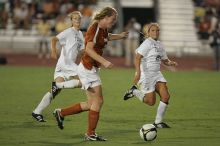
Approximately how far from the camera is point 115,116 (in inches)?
591

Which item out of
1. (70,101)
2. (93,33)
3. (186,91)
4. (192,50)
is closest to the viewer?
(93,33)

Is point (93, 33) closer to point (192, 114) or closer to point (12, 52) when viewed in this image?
point (192, 114)

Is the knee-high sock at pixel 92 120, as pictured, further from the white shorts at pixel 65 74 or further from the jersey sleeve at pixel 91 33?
the white shorts at pixel 65 74

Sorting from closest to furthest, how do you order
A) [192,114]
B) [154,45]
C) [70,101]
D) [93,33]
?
[93,33] < [154,45] < [192,114] < [70,101]

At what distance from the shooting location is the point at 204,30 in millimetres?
38375

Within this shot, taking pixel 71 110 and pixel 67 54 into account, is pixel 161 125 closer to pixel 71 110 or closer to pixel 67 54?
pixel 71 110

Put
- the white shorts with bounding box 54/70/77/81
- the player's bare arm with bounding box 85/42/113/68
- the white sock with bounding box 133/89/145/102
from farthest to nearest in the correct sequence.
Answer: the white shorts with bounding box 54/70/77/81 < the white sock with bounding box 133/89/145/102 < the player's bare arm with bounding box 85/42/113/68

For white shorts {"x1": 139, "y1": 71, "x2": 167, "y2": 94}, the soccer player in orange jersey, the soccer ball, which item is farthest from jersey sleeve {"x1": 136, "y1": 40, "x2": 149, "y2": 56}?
the soccer ball

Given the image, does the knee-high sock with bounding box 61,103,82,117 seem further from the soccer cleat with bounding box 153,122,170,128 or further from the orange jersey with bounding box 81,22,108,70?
the soccer cleat with bounding box 153,122,170,128

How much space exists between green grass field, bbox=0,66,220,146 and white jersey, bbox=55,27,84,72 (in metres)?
1.09

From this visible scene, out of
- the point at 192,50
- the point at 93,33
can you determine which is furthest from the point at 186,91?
the point at 192,50

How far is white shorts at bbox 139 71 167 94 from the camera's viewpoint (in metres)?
13.7

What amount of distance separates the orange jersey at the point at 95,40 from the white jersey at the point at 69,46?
276 cm

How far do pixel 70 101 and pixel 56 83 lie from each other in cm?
373
